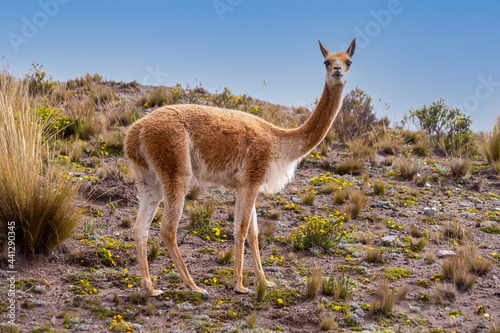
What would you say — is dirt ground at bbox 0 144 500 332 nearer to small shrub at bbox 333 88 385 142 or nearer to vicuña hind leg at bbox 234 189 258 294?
vicuña hind leg at bbox 234 189 258 294

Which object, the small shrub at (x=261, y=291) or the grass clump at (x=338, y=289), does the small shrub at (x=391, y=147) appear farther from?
the small shrub at (x=261, y=291)

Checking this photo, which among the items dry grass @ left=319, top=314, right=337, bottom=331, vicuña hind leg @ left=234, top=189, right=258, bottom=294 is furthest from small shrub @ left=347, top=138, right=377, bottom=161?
dry grass @ left=319, top=314, right=337, bottom=331

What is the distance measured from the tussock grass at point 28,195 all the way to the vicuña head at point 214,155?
1085 millimetres

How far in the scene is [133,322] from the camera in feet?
14.5

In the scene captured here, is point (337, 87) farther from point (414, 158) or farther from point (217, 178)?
point (414, 158)

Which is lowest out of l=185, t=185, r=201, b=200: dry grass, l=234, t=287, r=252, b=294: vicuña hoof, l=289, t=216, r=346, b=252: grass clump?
l=234, t=287, r=252, b=294: vicuña hoof

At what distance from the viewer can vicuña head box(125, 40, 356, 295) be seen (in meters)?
4.90

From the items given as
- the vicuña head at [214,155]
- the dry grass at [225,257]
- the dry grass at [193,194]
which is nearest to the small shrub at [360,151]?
the dry grass at [193,194]

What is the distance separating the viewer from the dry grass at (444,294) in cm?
545

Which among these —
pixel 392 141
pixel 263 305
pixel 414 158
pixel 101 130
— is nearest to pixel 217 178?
pixel 263 305

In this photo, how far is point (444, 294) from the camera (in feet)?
18.4

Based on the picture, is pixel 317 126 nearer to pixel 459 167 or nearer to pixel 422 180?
pixel 422 180

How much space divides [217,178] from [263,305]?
160 centimetres

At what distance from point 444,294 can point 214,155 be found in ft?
11.2
